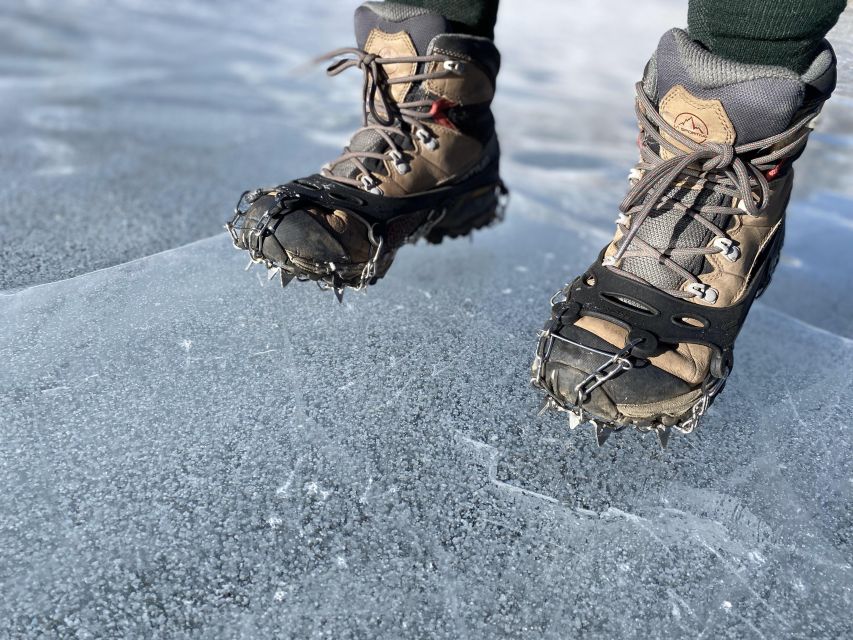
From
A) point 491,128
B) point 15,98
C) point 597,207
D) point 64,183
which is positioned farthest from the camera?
point 15,98

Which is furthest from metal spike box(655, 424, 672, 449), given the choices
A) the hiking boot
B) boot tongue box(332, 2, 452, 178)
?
boot tongue box(332, 2, 452, 178)

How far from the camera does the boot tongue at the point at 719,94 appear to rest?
818 mm

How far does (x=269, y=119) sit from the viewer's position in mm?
2182

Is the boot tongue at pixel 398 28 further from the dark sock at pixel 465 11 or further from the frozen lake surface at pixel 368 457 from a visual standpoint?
the frozen lake surface at pixel 368 457

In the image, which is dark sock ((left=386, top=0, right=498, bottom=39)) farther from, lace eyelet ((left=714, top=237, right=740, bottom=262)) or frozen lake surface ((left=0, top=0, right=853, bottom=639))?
lace eyelet ((left=714, top=237, right=740, bottom=262))

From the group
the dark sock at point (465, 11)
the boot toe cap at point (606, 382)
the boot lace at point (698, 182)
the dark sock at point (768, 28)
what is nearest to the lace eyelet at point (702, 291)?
the boot lace at point (698, 182)

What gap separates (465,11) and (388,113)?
8.2 inches

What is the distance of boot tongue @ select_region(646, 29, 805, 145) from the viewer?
0.82 metres

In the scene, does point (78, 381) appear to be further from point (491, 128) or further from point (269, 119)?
point (269, 119)

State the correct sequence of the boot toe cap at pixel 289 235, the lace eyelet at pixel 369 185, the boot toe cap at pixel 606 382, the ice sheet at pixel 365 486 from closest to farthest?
the ice sheet at pixel 365 486 → the boot toe cap at pixel 606 382 → the boot toe cap at pixel 289 235 → the lace eyelet at pixel 369 185

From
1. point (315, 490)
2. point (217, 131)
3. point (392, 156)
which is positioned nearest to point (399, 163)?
point (392, 156)

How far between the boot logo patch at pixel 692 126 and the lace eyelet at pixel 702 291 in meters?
0.18

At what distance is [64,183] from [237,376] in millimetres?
914

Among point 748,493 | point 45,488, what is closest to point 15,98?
point 45,488
